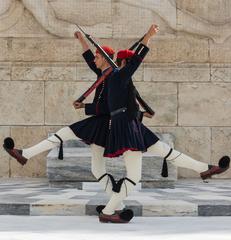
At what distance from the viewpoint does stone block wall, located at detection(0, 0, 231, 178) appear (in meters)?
9.31

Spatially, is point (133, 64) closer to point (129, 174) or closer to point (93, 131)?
point (93, 131)

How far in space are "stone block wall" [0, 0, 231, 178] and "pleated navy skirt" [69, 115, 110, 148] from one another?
14.0 ft

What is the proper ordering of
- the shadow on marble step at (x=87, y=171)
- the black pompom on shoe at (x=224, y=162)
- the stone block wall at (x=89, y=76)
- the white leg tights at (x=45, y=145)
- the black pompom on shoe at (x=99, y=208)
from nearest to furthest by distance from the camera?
the black pompom on shoe at (x=224, y=162)
the white leg tights at (x=45, y=145)
the black pompom on shoe at (x=99, y=208)
the shadow on marble step at (x=87, y=171)
the stone block wall at (x=89, y=76)

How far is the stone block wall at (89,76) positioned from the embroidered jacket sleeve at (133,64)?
4.44m

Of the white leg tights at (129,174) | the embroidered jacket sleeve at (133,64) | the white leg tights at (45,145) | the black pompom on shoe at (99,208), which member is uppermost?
the embroidered jacket sleeve at (133,64)

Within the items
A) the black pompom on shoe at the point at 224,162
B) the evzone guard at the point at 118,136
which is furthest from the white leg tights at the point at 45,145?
the black pompom on shoe at the point at 224,162

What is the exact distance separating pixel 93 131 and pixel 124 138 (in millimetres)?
336

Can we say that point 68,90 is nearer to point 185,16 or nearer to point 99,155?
point 185,16

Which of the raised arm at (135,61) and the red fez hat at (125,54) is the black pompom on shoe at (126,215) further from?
the red fez hat at (125,54)

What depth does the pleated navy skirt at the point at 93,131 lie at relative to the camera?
5016 mm

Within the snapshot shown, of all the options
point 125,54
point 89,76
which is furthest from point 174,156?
point 89,76

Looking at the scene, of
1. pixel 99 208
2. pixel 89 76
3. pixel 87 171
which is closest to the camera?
pixel 99 208

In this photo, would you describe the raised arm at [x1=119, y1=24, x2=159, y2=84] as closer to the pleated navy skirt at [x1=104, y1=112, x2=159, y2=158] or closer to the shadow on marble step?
the pleated navy skirt at [x1=104, y1=112, x2=159, y2=158]

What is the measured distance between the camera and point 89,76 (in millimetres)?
9344
